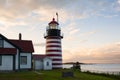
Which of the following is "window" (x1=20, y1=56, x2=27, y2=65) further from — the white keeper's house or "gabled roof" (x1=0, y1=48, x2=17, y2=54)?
"gabled roof" (x1=0, y1=48, x2=17, y2=54)

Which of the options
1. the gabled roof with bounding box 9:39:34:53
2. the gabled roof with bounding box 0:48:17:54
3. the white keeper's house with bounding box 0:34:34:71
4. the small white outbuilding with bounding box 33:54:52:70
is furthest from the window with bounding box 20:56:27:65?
the small white outbuilding with bounding box 33:54:52:70

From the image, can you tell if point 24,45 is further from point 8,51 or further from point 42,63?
point 42,63

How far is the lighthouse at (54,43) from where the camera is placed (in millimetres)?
48938

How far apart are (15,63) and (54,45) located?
437 inches

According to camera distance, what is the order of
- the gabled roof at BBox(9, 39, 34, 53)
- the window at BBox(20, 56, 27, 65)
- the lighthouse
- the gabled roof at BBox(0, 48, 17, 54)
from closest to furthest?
the gabled roof at BBox(0, 48, 17, 54)
the window at BBox(20, 56, 27, 65)
the gabled roof at BBox(9, 39, 34, 53)
the lighthouse

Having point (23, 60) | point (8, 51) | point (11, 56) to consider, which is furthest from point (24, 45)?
point (8, 51)

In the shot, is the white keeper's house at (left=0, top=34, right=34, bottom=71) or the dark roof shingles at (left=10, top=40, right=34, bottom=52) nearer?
the white keeper's house at (left=0, top=34, right=34, bottom=71)

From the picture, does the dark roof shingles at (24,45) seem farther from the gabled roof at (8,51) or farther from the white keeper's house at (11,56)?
the gabled roof at (8,51)

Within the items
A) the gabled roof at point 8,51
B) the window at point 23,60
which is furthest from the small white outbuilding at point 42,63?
the gabled roof at point 8,51

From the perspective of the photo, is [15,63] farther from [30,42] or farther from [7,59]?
[30,42]

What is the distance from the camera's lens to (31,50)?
4294cm

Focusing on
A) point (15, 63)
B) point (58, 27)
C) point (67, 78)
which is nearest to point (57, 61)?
point (58, 27)

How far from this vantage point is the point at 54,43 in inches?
1924

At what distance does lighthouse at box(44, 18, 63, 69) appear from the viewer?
48938 mm
